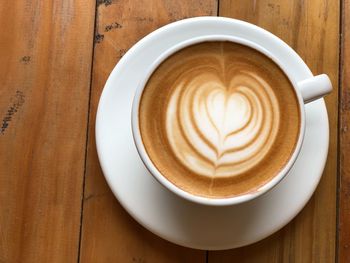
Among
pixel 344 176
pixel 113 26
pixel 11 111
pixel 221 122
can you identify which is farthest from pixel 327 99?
pixel 11 111

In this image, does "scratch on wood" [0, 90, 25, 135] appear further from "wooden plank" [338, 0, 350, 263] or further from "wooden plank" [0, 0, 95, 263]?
"wooden plank" [338, 0, 350, 263]

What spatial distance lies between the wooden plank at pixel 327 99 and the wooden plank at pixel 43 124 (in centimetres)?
24

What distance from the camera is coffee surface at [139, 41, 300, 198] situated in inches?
28.0

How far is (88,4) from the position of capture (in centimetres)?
88

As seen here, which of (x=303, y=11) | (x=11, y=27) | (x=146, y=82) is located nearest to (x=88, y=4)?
(x=11, y=27)

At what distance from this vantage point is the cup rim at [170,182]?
2.27 ft

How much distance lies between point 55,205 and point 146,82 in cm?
28

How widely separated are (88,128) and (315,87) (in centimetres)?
36

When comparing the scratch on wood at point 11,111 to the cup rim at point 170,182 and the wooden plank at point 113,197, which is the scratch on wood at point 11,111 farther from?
the cup rim at point 170,182

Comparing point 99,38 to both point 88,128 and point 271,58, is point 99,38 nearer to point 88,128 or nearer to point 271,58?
point 88,128

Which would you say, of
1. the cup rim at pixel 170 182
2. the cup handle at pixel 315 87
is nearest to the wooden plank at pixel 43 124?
the cup rim at pixel 170 182

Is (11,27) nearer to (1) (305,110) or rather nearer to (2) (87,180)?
(2) (87,180)

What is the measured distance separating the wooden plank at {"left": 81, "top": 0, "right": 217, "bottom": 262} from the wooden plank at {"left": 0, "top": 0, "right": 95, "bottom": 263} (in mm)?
15

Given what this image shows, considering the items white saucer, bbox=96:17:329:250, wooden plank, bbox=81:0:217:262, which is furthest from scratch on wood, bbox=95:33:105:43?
white saucer, bbox=96:17:329:250
